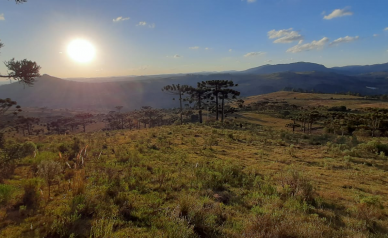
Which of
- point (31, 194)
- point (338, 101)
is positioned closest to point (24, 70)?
point (31, 194)

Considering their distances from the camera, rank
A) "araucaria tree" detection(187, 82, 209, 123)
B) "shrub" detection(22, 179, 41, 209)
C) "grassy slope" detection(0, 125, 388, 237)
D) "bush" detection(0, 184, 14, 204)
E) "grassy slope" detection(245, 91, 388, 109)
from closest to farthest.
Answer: "grassy slope" detection(0, 125, 388, 237) → "bush" detection(0, 184, 14, 204) → "shrub" detection(22, 179, 41, 209) → "araucaria tree" detection(187, 82, 209, 123) → "grassy slope" detection(245, 91, 388, 109)

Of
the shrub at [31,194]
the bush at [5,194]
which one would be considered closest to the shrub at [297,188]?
the shrub at [31,194]

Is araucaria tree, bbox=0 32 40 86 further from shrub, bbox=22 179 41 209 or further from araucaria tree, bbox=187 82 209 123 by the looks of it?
araucaria tree, bbox=187 82 209 123

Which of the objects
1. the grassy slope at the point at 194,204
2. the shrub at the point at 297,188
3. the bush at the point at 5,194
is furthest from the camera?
the shrub at the point at 297,188

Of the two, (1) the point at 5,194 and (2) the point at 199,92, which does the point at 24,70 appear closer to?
(1) the point at 5,194

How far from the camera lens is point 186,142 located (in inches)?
642

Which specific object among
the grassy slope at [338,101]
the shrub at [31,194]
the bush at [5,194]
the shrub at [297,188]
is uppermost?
the bush at [5,194]

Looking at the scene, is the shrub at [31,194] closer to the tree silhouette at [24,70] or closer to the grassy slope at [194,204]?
the grassy slope at [194,204]

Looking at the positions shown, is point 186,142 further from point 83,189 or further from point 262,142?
point 83,189

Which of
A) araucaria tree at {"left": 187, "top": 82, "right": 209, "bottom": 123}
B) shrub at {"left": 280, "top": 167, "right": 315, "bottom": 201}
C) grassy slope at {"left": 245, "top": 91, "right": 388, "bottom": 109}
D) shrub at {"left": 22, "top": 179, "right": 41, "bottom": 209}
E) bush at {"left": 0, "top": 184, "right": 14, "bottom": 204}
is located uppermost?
araucaria tree at {"left": 187, "top": 82, "right": 209, "bottom": 123}

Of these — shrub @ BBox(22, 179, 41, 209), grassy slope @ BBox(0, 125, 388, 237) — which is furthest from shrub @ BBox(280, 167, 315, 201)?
shrub @ BBox(22, 179, 41, 209)

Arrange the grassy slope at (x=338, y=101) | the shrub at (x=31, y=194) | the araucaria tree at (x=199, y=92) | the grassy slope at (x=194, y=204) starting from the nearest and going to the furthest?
the grassy slope at (x=194, y=204)
the shrub at (x=31, y=194)
the araucaria tree at (x=199, y=92)
the grassy slope at (x=338, y=101)

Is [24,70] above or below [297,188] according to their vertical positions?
above

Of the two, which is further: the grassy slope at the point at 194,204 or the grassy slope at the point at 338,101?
the grassy slope at the point at 338,101
